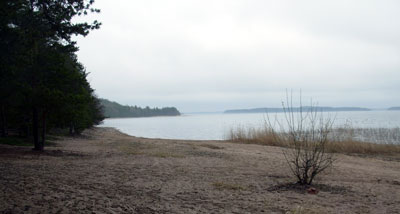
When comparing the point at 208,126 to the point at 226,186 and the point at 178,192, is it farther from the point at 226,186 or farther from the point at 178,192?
the point at 178,192

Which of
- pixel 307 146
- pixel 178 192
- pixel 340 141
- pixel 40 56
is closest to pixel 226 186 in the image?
pixel 178 192

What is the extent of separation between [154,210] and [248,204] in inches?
57.4

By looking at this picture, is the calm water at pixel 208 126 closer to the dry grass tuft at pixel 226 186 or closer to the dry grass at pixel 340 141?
the dry grass at pixel 340 141

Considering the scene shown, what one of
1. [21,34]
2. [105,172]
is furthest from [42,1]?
[105,172]

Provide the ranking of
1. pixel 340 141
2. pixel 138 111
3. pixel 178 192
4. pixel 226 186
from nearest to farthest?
pixel 178 192 < pixel 226 186 < pixel 340 141 < pixel 138 111

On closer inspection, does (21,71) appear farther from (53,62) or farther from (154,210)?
(154,210)

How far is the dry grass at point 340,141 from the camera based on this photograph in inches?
681

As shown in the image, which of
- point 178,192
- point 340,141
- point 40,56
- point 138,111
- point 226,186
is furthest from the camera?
point 138,111

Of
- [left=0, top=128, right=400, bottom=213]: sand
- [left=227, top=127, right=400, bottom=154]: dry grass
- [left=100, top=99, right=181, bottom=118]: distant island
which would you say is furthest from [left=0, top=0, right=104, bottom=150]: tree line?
[left=100, top=99, right=181, bottom=118]: distant island

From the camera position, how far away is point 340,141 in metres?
18.3

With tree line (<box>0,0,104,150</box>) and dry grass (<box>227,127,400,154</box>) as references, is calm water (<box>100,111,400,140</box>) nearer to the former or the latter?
dry grass (<box>227,127,400,154</box>)

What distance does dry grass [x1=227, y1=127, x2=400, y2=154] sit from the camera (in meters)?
17.3

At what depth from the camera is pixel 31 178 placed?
19.5 ft

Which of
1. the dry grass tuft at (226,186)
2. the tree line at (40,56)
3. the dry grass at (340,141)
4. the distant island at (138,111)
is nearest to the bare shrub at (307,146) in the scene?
the dry grass tuft at (226,186)
